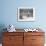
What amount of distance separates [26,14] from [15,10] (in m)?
0.37

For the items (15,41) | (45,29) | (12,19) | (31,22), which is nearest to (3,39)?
(15,41)

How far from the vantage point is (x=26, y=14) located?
13.4 feet

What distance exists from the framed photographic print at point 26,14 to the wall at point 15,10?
10 cm

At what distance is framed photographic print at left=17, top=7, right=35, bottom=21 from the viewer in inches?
160

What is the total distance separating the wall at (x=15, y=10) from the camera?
4055mm

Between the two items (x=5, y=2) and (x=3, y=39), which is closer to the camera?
(x=3, y=39)

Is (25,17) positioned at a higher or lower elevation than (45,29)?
higher

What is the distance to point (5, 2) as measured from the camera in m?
4.05

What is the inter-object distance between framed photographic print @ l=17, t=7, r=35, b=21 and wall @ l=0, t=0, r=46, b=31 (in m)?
0.10

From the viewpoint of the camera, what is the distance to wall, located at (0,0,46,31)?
4.05m

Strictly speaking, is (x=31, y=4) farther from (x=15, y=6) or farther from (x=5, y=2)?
(x=5, y=2)

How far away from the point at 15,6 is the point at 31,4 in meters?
0.51

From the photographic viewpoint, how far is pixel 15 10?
160 inches

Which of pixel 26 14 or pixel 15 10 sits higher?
pixel 15 10
